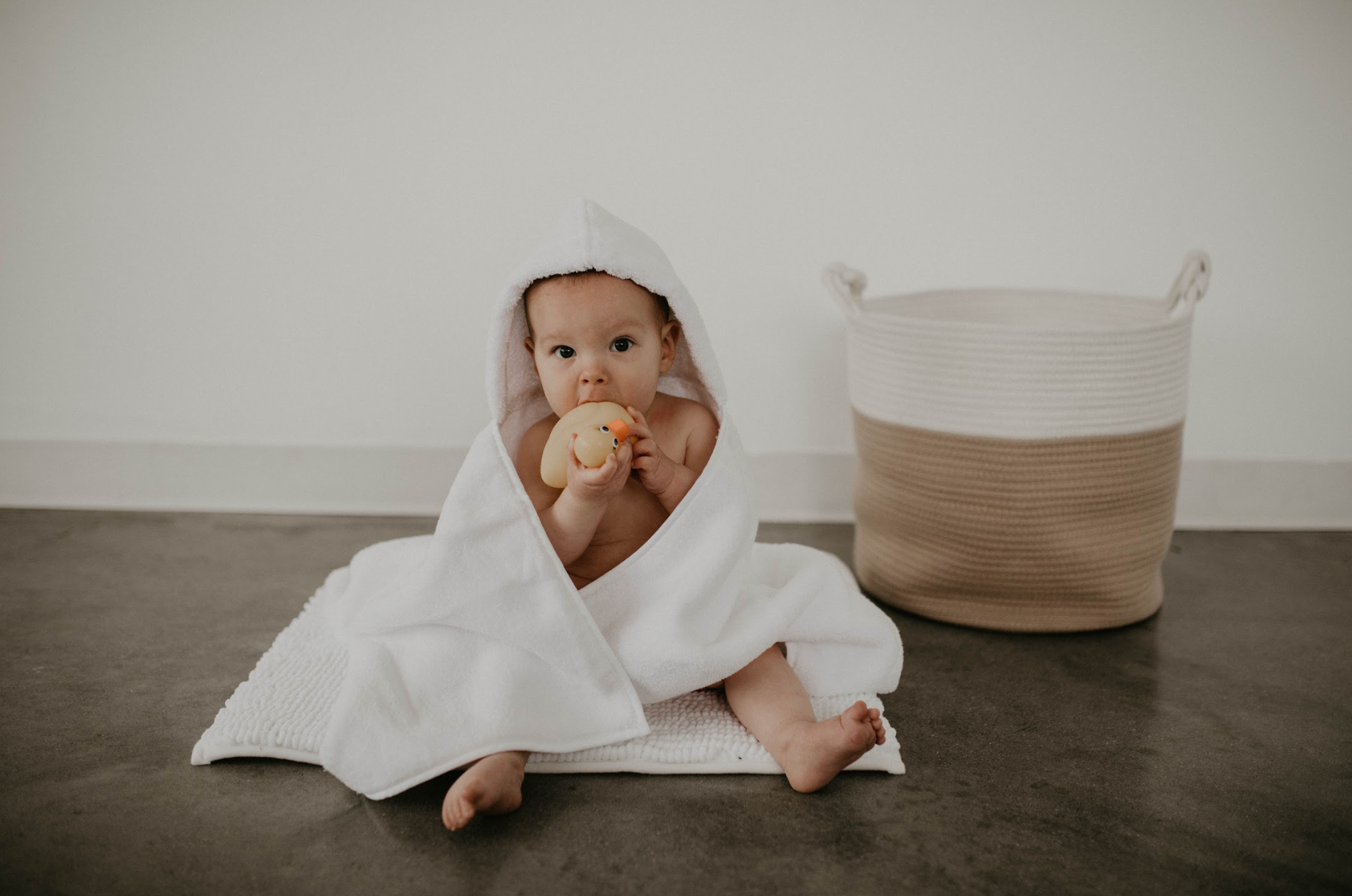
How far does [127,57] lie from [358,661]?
4.15 feet

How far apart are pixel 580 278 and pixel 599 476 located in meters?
0.22

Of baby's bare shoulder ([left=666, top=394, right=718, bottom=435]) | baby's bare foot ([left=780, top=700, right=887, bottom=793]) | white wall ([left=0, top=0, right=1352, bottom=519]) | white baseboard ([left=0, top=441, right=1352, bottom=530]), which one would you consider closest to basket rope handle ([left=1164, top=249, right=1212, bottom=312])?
white wall ([left=0, top=0, right=1352, bottom=519])

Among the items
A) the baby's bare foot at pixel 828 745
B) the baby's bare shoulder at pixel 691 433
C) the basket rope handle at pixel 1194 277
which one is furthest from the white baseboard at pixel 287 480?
the baby's bare foot at pixel 828 745

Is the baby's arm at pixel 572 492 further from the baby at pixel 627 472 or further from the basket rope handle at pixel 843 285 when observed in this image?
the basket rope handle at pixel 843 285

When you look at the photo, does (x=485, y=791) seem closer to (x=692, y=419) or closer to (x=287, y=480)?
(x=692, y=419)

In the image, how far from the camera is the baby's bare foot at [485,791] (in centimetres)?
84

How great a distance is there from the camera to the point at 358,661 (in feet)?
3.22

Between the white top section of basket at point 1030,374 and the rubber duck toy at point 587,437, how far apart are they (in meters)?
0.47

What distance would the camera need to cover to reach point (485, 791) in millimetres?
856

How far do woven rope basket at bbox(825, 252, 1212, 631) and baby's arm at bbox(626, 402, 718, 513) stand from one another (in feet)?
1.05

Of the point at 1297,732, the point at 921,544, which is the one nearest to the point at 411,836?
the point at 921,544

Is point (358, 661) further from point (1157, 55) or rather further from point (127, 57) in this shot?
point (1157, 55)

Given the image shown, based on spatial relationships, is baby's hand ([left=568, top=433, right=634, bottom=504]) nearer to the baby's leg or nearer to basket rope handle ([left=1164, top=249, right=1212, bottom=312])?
the baby's leg

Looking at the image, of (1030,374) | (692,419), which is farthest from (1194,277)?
(692,419)
